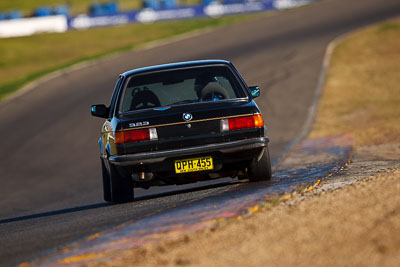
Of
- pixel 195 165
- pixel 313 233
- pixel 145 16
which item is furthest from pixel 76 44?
pixel 313 233

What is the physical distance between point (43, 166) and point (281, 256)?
1125 cm

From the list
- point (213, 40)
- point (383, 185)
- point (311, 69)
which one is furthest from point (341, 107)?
Answer: point (383, 185)

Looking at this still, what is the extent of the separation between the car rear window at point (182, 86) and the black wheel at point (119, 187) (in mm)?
811

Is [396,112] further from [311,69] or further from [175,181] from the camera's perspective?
[175,181]

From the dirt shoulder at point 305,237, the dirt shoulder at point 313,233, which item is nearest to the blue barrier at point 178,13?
the dirt shoulder at point 313,233

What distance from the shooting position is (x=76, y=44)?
122 ft

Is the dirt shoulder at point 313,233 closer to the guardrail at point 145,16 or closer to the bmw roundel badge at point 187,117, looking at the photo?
the bmw roundel badge at point 187,117

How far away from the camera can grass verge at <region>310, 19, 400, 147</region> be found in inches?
674

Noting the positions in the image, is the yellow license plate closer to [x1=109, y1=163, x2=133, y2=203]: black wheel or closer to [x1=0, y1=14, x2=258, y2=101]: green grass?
[x1=109, y1=163, x2=133, y2=203]: black wheel

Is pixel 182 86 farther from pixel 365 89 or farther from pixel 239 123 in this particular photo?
pixel 365 89

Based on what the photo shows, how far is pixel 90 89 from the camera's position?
A: 2389 centimetres

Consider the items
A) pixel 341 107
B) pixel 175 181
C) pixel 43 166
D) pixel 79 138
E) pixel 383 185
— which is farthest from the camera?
pixel 341 107

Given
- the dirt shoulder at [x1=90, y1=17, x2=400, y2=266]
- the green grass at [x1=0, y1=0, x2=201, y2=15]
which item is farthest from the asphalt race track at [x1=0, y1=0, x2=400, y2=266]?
the green grass at [x1=0, y1=0, x2=201, y2=15]

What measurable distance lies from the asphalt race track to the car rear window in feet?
3.68
